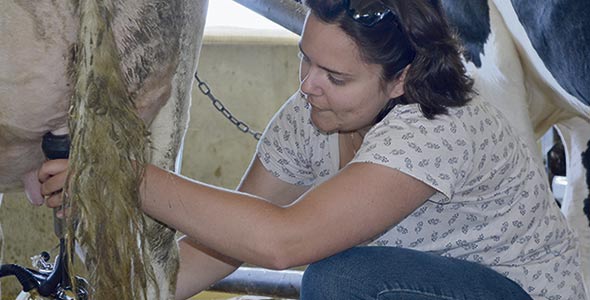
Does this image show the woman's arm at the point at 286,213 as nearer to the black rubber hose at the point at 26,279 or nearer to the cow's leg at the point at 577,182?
the black rubber hose at the point at 26,279

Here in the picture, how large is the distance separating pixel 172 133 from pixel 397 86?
0.38 m

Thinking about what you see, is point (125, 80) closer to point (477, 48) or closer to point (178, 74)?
point (178, 74)

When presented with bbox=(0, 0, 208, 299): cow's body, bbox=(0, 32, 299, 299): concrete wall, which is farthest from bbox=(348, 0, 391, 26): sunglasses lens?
bbox=(0, 32, 299, 299): concrete wall

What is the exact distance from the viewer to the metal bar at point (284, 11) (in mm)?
2236

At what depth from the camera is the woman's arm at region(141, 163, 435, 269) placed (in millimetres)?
1303

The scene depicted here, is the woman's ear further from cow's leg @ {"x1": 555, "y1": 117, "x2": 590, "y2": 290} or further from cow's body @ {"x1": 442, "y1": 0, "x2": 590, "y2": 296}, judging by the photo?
cow's leg @ {"x1": 555, "y1": 117, "x2": 590, "y2": 290}

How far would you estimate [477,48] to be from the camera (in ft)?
8.50

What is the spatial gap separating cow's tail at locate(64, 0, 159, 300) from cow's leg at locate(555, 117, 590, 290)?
1.73 meters

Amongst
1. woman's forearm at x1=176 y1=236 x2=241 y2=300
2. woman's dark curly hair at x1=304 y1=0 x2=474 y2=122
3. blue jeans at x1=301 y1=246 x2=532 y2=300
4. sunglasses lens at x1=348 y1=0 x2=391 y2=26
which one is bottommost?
woman's forearm at x1=176 y1=236 x2=241 y2=300

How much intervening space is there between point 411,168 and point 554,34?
943mm

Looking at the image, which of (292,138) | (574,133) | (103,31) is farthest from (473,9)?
(103,31)

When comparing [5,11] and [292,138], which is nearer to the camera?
[5,11]

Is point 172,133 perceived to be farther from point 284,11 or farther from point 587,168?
point 587,168

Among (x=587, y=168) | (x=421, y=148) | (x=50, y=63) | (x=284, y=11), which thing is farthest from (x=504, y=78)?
(x=50, y=63)
